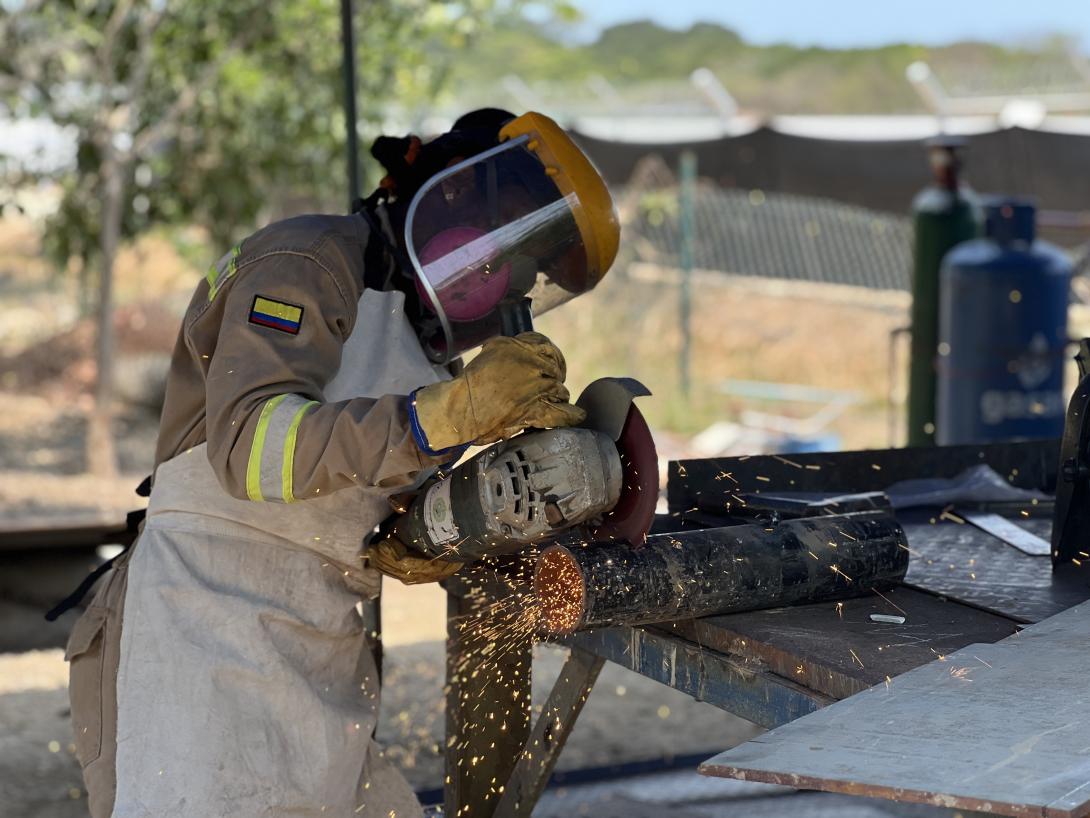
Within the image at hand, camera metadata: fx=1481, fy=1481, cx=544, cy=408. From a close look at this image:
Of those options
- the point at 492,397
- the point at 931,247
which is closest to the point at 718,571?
the point at 492,397

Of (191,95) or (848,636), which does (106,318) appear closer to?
(191,95)

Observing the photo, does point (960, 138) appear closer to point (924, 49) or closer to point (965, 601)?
point (965, 601)

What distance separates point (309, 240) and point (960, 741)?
1.30m

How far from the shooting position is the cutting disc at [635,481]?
228 cm

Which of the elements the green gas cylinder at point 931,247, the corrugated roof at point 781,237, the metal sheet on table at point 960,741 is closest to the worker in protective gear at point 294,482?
the metal sheet on table at point 960,741

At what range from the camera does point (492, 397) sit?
2.14m

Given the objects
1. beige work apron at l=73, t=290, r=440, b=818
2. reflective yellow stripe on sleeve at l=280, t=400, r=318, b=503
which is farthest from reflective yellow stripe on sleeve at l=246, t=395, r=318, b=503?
beige work apron at l=73, t=290, r=440, b=818

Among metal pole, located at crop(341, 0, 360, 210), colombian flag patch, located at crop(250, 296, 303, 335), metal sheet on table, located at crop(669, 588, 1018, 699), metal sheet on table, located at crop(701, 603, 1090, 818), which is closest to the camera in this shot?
metal sheet on table, located at crop(701, 603, 1090, 818)

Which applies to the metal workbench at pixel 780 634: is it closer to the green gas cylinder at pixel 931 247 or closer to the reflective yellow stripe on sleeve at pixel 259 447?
the reflective yellow stripe on sleeve at pixel 259 447

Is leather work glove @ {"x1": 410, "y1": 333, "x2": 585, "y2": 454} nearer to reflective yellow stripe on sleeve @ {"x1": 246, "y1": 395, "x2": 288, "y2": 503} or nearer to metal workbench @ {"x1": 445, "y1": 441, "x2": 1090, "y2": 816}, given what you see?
reflective yellow stripe on sleeve @ {"x1": 246, "y1": 395, "x2": 288, "y2": 503}

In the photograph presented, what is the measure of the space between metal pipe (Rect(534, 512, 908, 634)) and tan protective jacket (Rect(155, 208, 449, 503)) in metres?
0.30

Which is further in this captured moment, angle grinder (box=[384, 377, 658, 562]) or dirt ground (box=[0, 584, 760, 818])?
dirt ground (box=[0, 584, 760, 818])

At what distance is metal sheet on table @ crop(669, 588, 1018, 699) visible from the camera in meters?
2.11

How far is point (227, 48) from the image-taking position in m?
7.67
